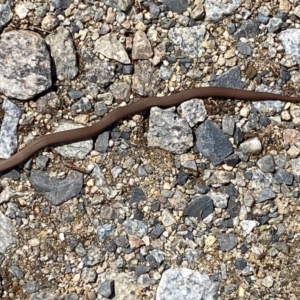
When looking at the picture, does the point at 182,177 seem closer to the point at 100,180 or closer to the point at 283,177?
the point at 100,180

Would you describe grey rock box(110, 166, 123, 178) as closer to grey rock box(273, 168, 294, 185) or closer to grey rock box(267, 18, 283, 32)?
grey rock box(273, 168, 294, 185)

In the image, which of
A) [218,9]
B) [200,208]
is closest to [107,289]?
[200,208]

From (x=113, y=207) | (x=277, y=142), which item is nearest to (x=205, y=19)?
(x=277, y=142)

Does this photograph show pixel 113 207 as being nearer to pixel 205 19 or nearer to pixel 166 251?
pixel 166 251

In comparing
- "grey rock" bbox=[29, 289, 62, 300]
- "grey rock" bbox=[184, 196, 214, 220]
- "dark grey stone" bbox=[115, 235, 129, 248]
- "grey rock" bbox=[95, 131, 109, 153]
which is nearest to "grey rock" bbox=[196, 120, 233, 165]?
"grey rock" bbox=[184, 196, 214, 220]

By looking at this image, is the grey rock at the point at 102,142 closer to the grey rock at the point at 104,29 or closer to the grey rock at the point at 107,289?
the grey rock at the point at 104,29

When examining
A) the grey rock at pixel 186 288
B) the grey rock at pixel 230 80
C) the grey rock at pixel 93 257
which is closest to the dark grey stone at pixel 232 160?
the grey rock at pixel 230 80
